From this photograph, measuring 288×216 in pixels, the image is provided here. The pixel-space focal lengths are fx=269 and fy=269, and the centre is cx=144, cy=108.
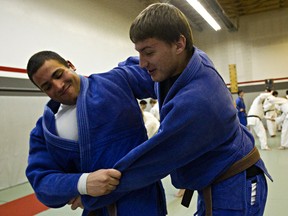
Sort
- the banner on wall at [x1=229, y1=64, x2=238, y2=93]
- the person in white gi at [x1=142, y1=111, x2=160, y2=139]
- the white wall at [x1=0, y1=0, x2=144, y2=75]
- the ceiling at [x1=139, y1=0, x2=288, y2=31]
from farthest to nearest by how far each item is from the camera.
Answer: the banner on wall at [x1=229, y1=64, x2=238, y2=93]
the ceiling at [x1=139, y1=0, x2=288, y2=31]
the white wall at [x1=0, y1=0, x2=144, y2=75]
the person in white gi at [x1=142, y1=111, x2=160, y2=139]

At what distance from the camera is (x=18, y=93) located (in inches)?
206

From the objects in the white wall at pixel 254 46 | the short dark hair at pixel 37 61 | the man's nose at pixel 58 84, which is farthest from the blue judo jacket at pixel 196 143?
the white wall at pixel 254 46

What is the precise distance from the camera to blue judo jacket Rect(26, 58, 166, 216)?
1.18m

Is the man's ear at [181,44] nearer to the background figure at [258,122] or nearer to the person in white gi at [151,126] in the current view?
the person in white gi at [151,126]

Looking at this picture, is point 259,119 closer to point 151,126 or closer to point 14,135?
point 151,126

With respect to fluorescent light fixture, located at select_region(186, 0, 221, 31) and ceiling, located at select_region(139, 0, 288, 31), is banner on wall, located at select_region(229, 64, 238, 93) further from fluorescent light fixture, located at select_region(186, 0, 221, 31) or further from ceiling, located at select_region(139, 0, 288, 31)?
fluorescent light fixture, located at select_region(186, 0, 221, 31)

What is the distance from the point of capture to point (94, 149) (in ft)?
4.01

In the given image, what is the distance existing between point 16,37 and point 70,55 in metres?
1.49

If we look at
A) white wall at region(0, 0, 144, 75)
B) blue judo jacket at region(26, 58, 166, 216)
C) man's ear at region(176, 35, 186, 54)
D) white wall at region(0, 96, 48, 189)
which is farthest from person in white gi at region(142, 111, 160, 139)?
man's ear at region(176, 35, 186, 54)

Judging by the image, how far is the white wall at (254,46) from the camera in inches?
470

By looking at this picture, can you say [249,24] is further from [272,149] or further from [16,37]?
[16,37]

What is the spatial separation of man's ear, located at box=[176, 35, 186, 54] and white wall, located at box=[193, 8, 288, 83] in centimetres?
1245

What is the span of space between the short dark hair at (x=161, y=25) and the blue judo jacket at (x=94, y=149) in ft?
1.25

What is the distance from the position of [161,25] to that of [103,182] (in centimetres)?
63
